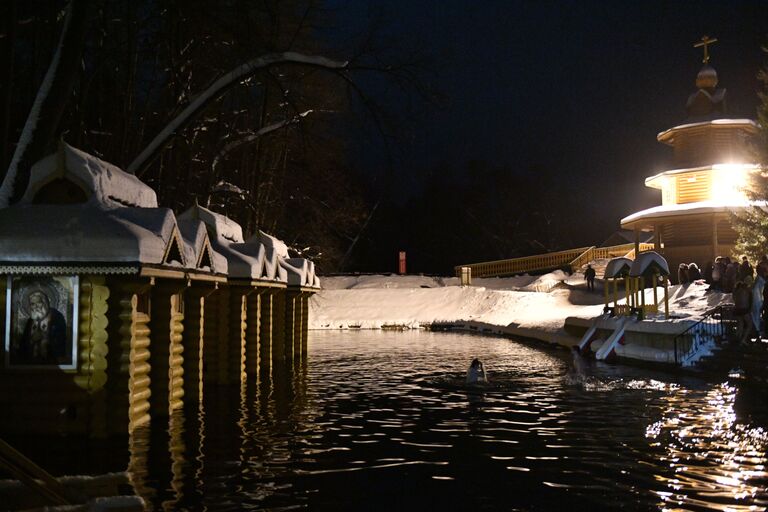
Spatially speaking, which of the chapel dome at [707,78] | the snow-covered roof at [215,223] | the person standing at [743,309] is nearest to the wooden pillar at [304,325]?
the snow-covered roof at [215,223]

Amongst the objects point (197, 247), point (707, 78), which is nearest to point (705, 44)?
point (707, 78)

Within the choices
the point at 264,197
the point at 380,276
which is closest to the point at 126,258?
the point at 264,197

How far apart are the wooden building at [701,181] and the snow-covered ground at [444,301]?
20.3 feet

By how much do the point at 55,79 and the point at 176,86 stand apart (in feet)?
33.8

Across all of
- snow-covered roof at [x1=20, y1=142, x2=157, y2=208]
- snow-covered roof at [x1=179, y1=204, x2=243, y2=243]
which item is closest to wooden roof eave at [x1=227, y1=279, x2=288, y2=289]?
snow-covered roof at [x1=179, y1=204, x2=243, y2=243]

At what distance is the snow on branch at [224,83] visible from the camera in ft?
56.7

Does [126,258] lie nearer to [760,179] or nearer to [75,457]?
[75,457]

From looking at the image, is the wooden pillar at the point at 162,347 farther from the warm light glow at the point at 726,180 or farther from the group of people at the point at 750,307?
the warm light glow at the point at 726,180

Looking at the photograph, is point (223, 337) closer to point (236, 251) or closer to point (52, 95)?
point (236, 251)

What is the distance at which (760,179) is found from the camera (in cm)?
3900

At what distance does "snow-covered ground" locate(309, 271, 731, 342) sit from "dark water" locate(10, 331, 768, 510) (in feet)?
90.3

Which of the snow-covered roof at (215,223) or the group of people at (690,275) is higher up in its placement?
the snow-covered roof at (215,223)

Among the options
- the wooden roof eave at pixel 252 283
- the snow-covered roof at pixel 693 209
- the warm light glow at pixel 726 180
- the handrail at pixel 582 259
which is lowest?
the wooden roof eave at pixel 252 283

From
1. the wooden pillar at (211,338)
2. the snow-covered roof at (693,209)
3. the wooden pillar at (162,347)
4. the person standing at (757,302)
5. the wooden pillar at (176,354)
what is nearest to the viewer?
the wooden pillar at (162,347)
